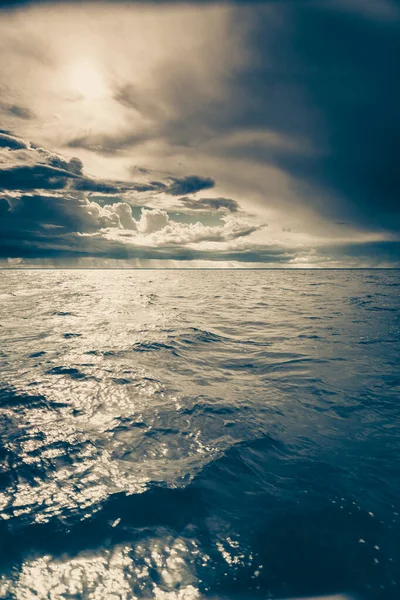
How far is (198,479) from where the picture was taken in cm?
377

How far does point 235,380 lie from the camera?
736 centimetres

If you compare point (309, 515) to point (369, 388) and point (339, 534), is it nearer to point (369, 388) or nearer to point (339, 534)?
point (339, 534)

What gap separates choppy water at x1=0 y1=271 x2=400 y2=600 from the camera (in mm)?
2553

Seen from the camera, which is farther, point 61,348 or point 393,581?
point 61,348

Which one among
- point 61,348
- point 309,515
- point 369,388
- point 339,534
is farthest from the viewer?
point 61,348

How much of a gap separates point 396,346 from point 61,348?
12.3 meters

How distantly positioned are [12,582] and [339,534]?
3115 mm

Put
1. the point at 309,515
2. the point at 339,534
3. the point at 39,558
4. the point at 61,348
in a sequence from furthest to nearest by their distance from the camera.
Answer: the point at 61,348, the point at 309,515, the point at 339,534, the point at 39,558

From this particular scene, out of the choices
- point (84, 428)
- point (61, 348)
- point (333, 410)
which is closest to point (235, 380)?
point (333, 410)

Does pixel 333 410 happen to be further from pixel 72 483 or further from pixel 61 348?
pixel 61 348

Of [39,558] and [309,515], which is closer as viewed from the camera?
[39,558]

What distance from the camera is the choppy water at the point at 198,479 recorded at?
2.55 m

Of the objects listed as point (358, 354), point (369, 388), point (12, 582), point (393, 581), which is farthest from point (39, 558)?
point (358, 354)

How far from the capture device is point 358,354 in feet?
30.9
